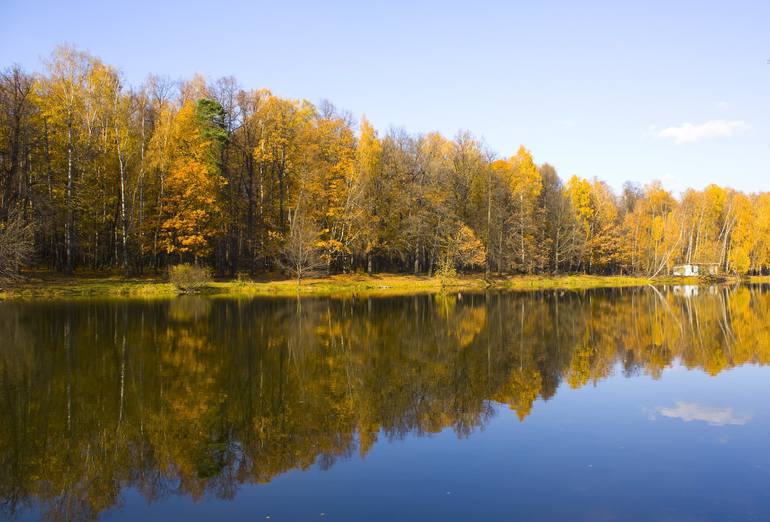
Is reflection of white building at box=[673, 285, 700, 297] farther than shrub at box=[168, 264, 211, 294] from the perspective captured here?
Yes

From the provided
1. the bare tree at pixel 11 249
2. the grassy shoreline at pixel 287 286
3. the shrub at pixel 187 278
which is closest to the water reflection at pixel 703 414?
the bare tree at pixel 11 249

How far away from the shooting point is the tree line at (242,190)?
42.8 meters

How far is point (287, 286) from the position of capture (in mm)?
47000

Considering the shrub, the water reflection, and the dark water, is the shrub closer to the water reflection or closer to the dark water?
the dark water

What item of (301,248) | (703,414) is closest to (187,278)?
(301,248)

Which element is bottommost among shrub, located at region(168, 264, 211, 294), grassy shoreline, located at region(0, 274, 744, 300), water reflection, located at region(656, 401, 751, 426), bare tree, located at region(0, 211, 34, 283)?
water reflection, located at region(656, 401, 751, 426)

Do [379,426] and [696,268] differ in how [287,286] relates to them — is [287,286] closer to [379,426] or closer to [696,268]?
[379,426]

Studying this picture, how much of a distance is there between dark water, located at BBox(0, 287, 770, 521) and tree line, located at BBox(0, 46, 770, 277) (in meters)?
21.3

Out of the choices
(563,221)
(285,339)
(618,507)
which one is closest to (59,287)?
(285,339)

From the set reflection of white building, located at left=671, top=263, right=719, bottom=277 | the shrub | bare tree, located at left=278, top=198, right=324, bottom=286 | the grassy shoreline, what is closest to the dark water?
the grassy shoreline

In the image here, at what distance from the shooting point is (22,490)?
27.1ft

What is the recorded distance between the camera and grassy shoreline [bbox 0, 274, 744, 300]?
38.9 meters

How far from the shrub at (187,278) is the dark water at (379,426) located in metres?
18.1

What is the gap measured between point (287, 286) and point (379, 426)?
120 ft
